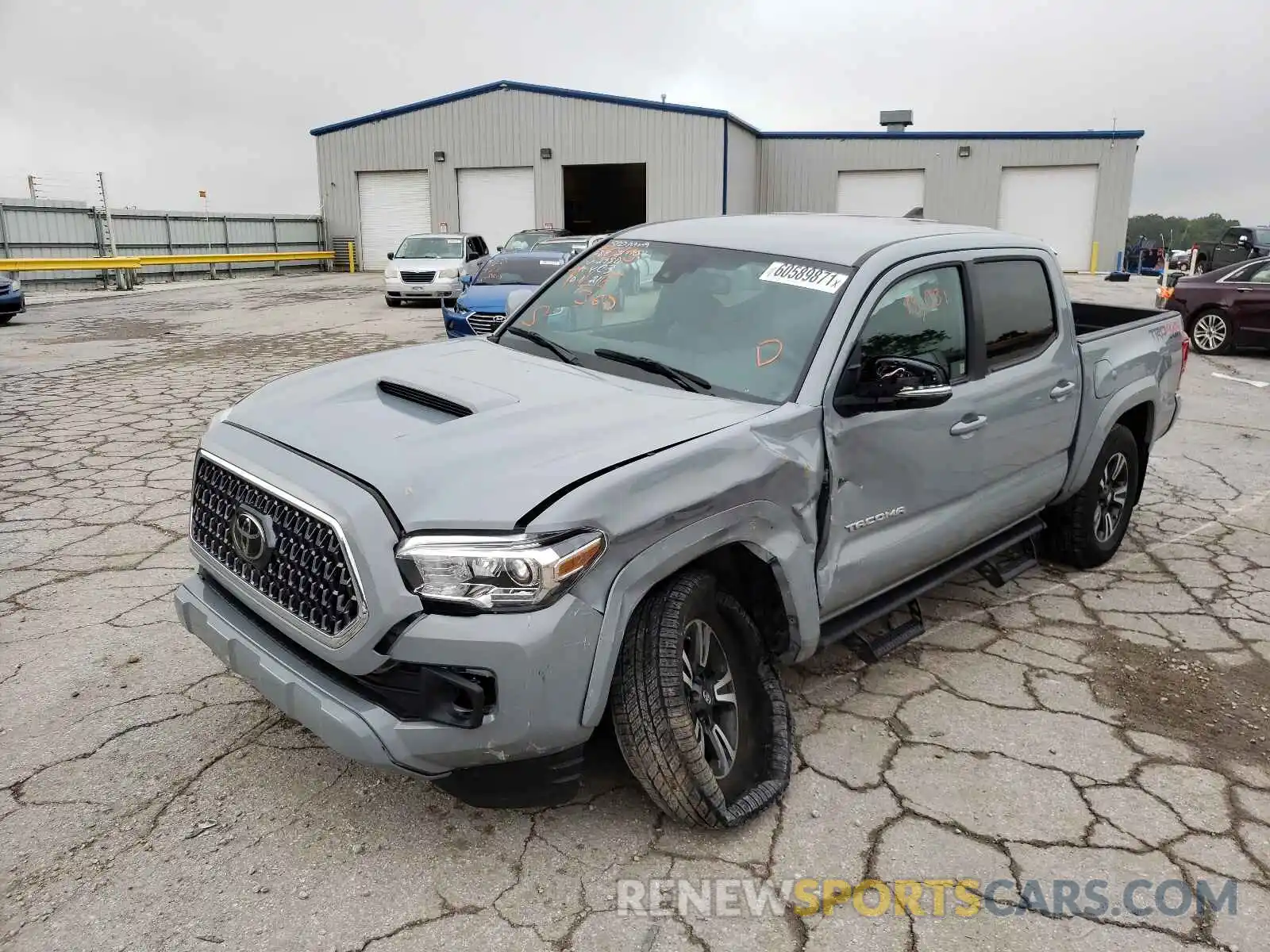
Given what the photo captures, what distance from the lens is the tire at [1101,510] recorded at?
4.91m

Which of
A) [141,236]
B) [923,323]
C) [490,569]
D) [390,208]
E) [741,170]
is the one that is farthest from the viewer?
[390,208]

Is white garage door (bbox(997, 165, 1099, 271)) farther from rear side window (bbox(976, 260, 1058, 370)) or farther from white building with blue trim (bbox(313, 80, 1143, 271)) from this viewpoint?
rear side window (bbox(976, 260, 1058, 370))

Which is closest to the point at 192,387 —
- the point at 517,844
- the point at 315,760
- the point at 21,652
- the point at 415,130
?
the point at 21,652

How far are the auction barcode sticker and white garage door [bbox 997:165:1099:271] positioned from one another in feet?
99.3

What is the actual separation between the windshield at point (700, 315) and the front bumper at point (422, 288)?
15297 mm

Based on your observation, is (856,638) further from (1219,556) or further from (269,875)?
(1219,556)

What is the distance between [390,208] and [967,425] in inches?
1269

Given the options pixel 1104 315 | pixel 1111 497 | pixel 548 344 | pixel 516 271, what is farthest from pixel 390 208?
pixel 548 344

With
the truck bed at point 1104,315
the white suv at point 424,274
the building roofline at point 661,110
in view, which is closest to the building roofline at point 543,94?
the building roofline at point 661,110

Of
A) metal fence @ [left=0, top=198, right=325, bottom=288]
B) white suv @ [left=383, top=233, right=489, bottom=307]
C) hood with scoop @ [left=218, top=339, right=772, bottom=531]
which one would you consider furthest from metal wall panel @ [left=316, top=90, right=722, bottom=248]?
hood with scoop @ [left=218, top=339, right=772, bottom=531]

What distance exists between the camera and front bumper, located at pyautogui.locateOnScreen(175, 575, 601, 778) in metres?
2.31

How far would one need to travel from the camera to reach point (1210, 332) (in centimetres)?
1354

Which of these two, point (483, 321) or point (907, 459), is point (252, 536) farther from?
point (483, 321)

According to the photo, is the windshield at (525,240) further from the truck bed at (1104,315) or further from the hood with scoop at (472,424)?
the hood with scoop at (472,424)
